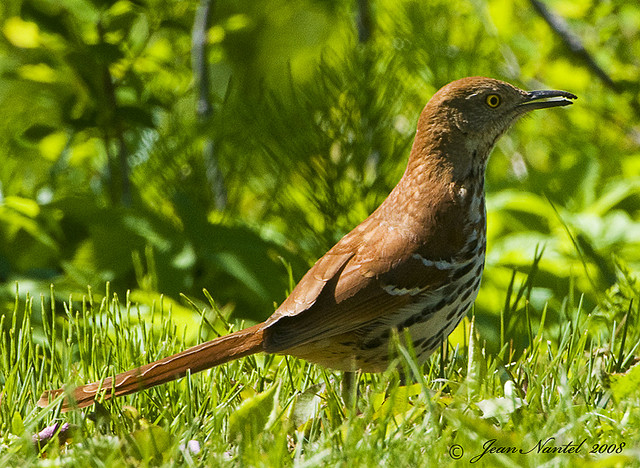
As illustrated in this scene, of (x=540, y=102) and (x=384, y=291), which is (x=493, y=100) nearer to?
(x=540, y=102)

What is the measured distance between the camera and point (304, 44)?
598 centimetres

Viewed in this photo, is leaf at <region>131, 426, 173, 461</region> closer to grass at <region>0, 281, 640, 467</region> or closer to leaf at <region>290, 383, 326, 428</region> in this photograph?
grass at <region>0, 281, 640, 467</region>

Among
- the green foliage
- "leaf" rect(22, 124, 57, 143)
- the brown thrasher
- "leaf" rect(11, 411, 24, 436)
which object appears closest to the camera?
"leaf" rect(11, 411, 24, 436)

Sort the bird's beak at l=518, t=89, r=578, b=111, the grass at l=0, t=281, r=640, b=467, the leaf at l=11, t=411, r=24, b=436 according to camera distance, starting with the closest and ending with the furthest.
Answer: the grass at l=0, t=281, r=640, b=467, the leaf at l=11, t=411, r=24, b=436, the bird's beak at l=518, t=89, r=578, b=111

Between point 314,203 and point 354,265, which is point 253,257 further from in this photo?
point 354,265

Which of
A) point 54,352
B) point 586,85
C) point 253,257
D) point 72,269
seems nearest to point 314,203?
point 253,257

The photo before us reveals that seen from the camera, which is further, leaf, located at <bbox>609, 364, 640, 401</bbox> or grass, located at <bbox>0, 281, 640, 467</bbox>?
leaf, located at <bbox>609, 364, 640, 401</bbox>

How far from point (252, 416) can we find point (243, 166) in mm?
2164

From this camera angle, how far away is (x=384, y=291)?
2348 mm

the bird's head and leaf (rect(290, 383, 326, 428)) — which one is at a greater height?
the bird's head

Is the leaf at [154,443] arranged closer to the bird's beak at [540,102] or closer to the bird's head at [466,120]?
the bird's head at [466,120]

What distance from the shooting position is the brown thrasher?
223cm

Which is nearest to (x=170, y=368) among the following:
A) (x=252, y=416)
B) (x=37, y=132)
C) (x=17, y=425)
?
(x=252, y=416)

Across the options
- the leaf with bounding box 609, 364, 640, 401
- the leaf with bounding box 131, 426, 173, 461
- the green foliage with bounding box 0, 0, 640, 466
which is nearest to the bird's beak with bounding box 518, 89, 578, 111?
the green foliage with bounding box 0, 0, 640, 466
